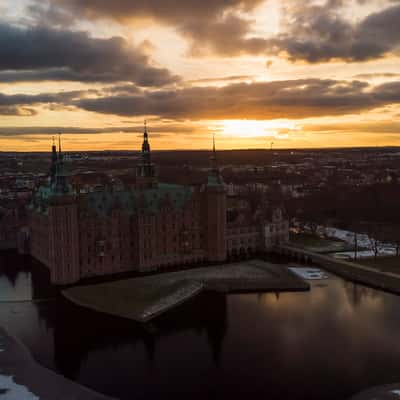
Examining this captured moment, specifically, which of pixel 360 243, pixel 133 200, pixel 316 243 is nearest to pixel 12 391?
pixel 133 200

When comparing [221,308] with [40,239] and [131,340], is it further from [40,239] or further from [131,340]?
[40,239]

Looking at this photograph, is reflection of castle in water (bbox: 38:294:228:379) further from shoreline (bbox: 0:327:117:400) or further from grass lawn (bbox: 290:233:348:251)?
grass lawn (bbox: 290:233:348:251)

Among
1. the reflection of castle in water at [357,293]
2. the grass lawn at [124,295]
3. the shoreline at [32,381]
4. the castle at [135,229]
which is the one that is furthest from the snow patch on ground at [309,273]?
the shoreline at [32,381]

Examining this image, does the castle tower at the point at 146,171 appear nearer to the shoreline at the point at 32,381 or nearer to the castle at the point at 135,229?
the castle at the point at 135,229

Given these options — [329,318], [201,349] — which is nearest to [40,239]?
[201,349]

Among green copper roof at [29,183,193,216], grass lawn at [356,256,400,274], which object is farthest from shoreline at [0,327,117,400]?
grass lawn at [356,256,400,274]

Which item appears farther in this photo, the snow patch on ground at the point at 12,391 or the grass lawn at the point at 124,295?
the grass lawn at the point at 124,295

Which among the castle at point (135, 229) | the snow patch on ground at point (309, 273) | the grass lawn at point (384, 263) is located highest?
the castle at point (135, 229)
